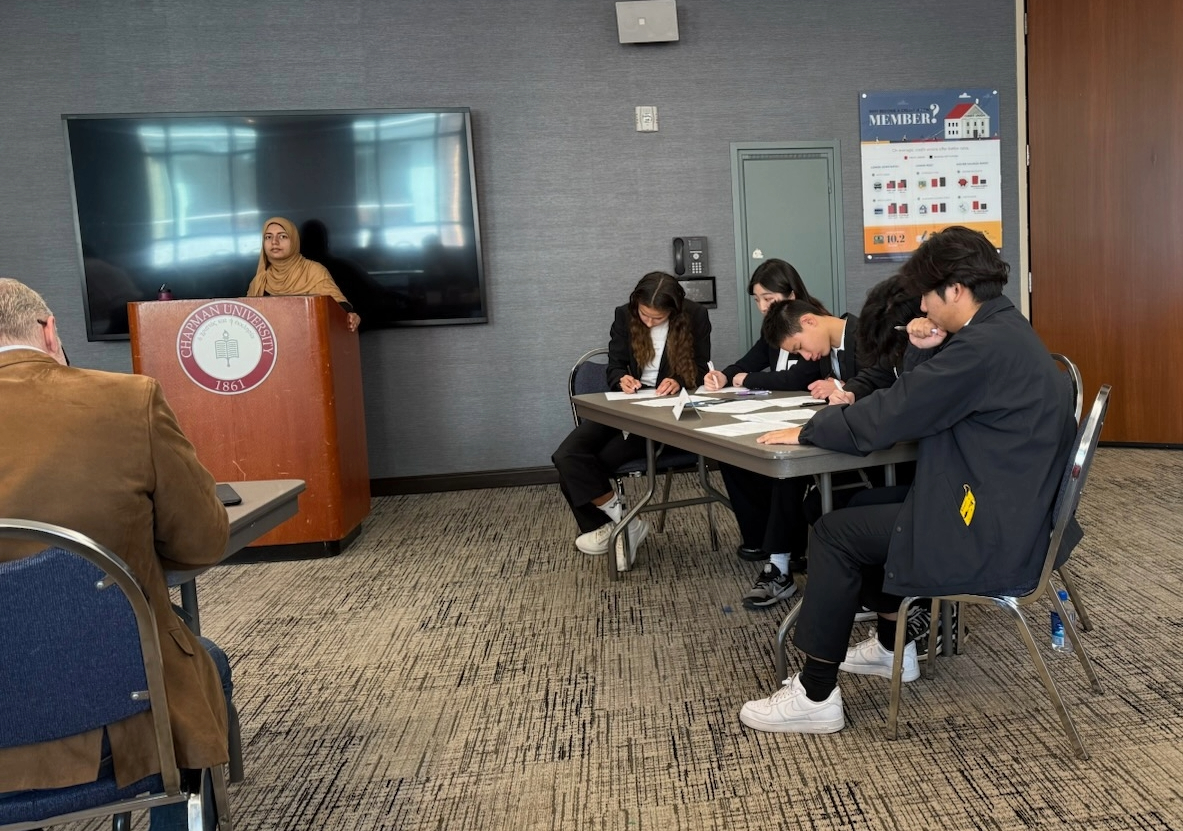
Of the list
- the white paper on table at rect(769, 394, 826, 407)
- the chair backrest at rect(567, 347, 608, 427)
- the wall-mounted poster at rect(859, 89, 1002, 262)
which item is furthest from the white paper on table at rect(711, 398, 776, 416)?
the wall-mounted poster at rect(859, 89, 1002, 262)

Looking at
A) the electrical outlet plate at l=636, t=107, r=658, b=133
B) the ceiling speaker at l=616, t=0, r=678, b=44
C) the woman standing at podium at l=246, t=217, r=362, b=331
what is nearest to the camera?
the woman standing at podium at l=246, t=217, r=362, b=331

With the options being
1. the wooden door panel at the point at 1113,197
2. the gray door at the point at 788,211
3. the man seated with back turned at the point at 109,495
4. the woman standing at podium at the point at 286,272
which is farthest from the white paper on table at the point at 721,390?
the wooden door panel at the point at 1113,197

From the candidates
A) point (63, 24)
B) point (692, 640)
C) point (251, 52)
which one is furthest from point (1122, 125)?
point (63, 24)

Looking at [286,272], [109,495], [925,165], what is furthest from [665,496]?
[925,165]

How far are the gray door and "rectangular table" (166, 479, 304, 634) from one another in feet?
12.8

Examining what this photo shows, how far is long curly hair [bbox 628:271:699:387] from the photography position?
3.83 meters

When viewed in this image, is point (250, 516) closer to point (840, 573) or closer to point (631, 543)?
point (840, 573)

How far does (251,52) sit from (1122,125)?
4.94 m

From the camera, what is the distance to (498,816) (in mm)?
1908

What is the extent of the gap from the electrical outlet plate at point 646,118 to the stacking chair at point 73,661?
4.64 meters

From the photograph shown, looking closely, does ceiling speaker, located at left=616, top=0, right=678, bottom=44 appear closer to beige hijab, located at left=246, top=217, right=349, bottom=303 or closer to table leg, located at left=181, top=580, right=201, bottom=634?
beige hijab, located at left=246, top=217, right=349, bottom=303

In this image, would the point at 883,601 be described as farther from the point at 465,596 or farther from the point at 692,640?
the point at 465,596

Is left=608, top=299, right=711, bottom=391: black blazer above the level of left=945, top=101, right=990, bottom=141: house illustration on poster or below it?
below

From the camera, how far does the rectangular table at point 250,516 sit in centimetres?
166
